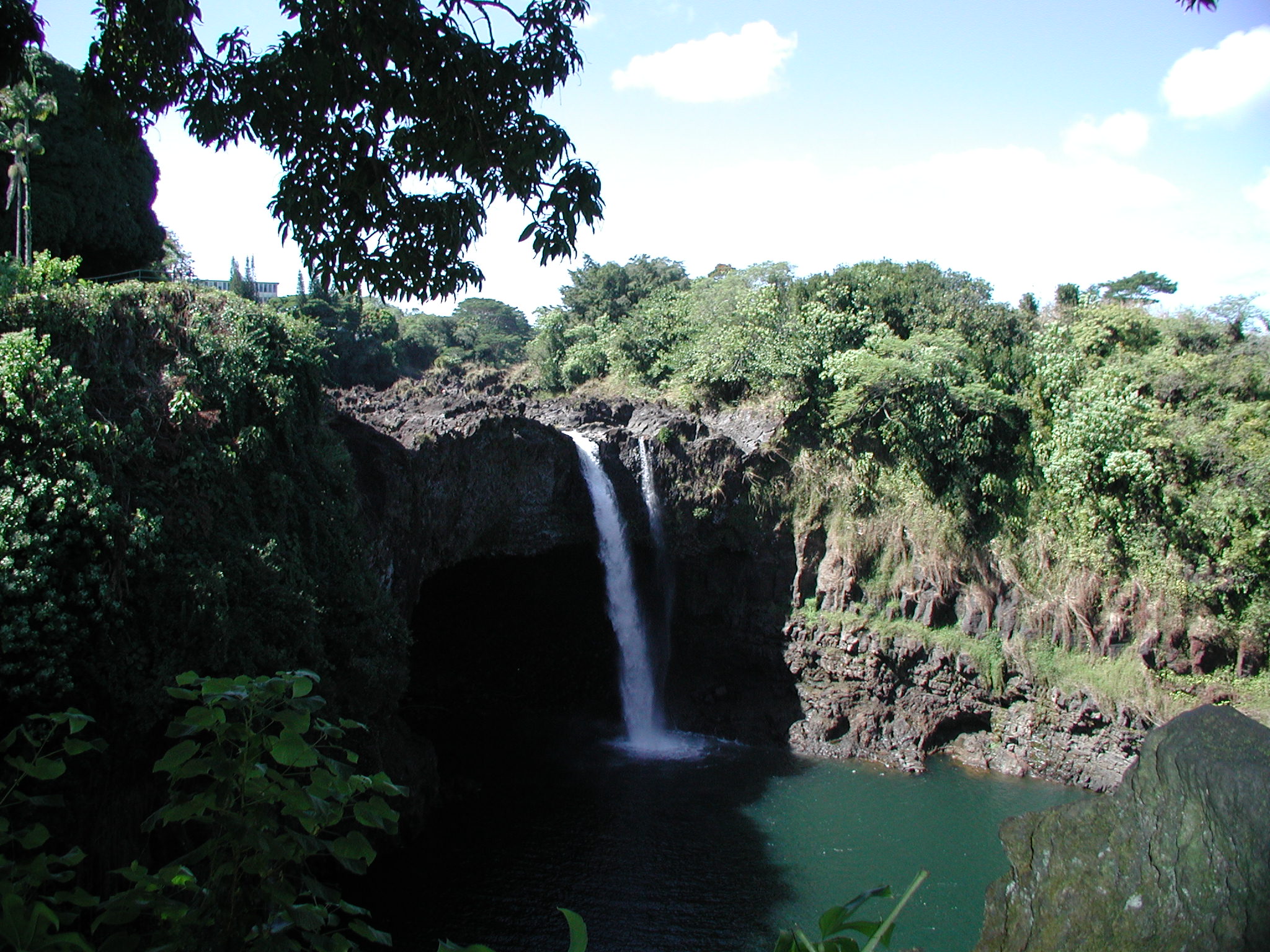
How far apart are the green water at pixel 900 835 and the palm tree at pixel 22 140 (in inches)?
689

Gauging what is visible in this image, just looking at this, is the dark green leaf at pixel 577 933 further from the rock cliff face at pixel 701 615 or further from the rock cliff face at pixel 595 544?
the rock cliff face at pixel 701 615

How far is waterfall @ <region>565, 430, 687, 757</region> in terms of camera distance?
19500 mm

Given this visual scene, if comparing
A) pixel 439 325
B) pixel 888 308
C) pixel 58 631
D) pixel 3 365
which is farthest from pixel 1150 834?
pixel 439 325

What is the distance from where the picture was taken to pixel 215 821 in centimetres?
254

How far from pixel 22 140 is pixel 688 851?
18121 mm

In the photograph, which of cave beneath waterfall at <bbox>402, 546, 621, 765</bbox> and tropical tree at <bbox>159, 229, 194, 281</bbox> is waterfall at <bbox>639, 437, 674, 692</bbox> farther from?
tropical tree at <bbox>159, 229, 194, 281</bbox>

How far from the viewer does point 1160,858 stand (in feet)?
9.80

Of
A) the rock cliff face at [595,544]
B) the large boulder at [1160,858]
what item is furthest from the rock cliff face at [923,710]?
the large boulder at [1160,858]

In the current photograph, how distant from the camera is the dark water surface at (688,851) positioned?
12.4m

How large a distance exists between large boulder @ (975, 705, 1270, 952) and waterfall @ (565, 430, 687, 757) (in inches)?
639

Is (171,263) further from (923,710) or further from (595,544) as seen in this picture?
(923,710)

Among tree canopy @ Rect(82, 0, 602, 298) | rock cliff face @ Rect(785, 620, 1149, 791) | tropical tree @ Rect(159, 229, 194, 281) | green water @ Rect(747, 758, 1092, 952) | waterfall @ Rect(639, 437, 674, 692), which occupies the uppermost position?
tropical tree @ Rect(159, 229, 194, 281)

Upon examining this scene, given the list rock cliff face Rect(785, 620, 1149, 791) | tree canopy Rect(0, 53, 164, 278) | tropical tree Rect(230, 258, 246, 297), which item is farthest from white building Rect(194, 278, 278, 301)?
rock cliff face Rect(785, 620, 1149, 791)

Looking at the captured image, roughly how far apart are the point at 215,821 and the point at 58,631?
8.29 meters
